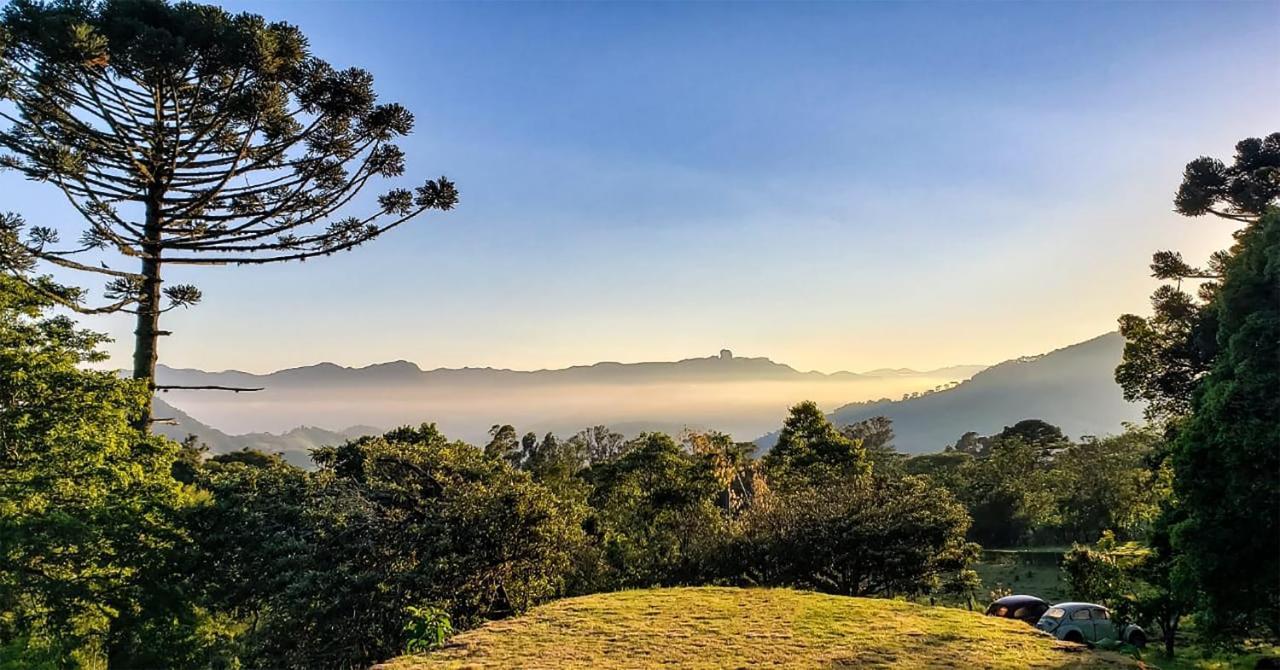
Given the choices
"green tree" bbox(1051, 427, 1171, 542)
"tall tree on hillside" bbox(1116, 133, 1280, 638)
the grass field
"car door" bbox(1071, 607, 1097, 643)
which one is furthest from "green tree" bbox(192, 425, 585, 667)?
"green tree" bbox(1051, 427, 1171, 542)

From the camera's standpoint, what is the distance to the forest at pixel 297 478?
30.7 ft

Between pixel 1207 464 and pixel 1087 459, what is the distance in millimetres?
30760

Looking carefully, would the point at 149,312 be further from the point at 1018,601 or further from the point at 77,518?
the point at 1018,601

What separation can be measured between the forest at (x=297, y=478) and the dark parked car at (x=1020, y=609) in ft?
4.22

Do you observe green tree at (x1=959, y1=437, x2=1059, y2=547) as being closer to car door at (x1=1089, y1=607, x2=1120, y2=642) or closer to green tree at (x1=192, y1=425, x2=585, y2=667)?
car door at (x1=1089, y1=607, x2=1120, y2=642)

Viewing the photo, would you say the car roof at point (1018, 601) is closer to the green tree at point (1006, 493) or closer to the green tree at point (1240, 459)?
the green tree at point (1240, 459)

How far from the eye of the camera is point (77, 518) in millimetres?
10586

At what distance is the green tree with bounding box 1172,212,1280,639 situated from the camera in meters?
8.07

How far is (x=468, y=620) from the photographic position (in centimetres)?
1119

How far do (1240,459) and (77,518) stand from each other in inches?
673

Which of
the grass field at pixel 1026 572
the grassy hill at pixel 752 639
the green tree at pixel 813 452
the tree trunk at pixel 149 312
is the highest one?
the tree trunk at pixel 149 312

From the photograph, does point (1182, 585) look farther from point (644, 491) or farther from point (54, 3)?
point (54, 3)

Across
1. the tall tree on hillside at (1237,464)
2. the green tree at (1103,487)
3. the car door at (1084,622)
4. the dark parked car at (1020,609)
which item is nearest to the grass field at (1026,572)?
the green tree at (1103,487)

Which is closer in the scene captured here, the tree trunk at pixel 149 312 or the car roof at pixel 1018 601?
the tree trunk at pixel 149 312
